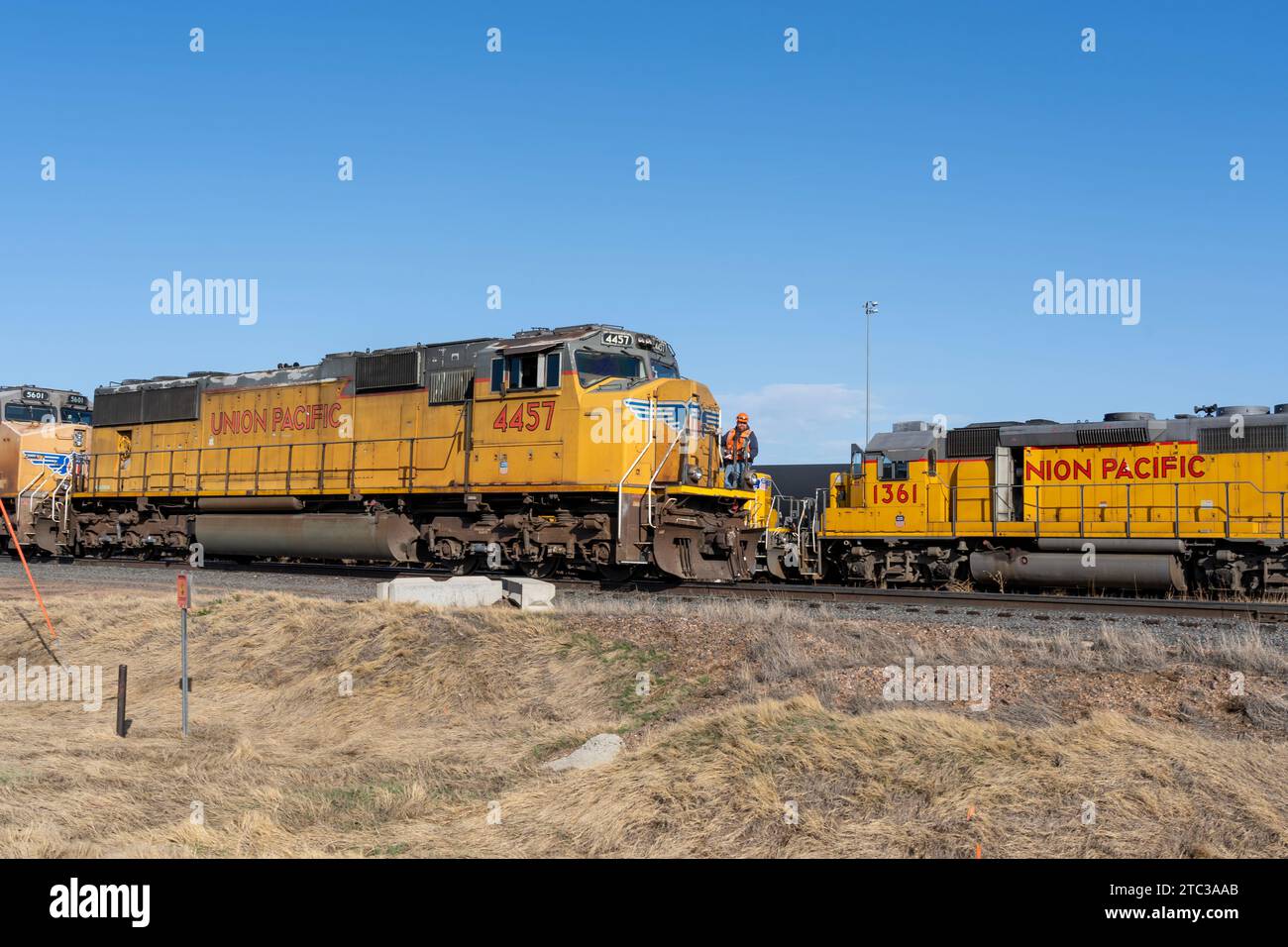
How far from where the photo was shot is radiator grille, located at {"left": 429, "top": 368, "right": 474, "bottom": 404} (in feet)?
62.0

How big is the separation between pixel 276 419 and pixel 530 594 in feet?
33.1

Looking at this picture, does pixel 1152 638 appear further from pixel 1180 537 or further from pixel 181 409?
pixel 181 409

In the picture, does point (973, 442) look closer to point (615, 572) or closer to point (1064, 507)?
point (1064, 507)

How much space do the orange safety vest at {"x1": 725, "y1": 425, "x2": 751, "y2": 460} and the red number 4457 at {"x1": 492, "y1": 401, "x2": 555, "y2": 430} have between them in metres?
3.20

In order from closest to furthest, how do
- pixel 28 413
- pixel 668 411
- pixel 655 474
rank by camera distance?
pixel 655 474
pixel 668 411
pixel 28 413

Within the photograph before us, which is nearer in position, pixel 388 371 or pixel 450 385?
pixel 450 385

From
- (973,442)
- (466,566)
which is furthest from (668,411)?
(973,442)

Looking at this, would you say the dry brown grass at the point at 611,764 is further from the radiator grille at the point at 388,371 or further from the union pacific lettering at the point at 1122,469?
the union pacific lettering at the point at 1122,469

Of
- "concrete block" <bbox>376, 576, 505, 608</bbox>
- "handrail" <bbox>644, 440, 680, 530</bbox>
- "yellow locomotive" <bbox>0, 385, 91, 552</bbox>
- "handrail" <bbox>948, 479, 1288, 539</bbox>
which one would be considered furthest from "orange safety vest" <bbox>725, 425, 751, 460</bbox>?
"yellow locomotive" <bbox>0, 385, 91, 552</bbox>

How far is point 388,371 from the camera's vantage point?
793 inches
